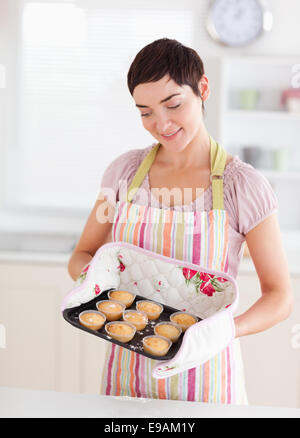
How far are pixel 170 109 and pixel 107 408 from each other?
1.95 feet

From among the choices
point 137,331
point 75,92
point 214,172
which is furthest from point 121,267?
point 75,92

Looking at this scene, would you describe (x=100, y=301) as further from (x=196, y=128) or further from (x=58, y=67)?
(x=58, y=67)

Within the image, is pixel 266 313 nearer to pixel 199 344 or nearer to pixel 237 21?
pixel 199 344

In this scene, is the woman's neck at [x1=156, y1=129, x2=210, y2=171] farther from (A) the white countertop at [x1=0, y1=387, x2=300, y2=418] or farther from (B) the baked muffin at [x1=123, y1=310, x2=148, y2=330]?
(A) the white countertop at [x1=0, y1=387, x2=300, y2=418]

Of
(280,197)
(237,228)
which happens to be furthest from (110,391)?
(280,197)

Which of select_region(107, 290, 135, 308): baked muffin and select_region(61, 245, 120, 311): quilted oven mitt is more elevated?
select_region(61, 245, 120, 311): quilted oven mitt

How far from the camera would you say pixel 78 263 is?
3.82 ft

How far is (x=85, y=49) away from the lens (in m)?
2.36

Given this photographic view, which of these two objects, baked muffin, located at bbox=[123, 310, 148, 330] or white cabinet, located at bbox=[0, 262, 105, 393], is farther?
white cabinet, located at bbox=[0, 262, 105, 393]

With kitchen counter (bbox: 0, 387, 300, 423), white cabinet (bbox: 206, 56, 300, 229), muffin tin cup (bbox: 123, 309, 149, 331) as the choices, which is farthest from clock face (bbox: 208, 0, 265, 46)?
kitchen counter (bbox: 0, 387, 300, 423)

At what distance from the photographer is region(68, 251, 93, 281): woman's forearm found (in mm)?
1146

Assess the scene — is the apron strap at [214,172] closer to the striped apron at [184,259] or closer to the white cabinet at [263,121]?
the striped apron at [184,259]

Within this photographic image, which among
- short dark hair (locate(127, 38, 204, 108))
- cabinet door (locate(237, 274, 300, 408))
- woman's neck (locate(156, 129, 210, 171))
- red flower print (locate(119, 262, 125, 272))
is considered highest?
short dark hair (locate(127, 38, 204, 108))
